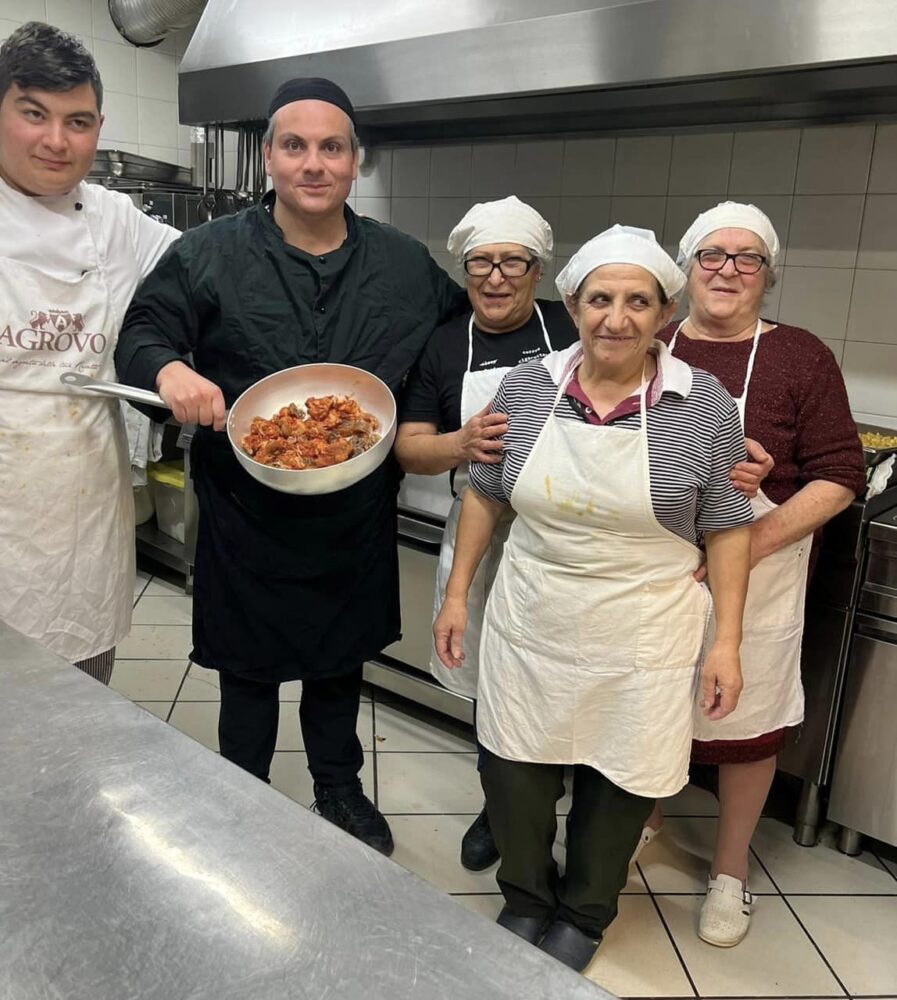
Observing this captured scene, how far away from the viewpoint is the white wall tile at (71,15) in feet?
11.8

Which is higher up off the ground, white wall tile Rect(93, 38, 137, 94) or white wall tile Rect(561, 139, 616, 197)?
white wall tile Rect(93, 38, 137, 94)

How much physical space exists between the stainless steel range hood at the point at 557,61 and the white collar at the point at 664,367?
59cm

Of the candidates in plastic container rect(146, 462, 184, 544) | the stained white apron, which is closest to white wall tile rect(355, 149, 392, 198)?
plastic container rect(146, 462, 184, 544)

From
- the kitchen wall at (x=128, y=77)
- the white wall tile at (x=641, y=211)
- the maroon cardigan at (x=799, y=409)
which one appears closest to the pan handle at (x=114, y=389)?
the maroon cardigan at (x=799, y=409)

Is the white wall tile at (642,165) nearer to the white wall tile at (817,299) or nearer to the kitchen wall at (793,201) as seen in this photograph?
the kitchen wall at (793,201)

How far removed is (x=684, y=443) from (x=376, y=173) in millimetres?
2174

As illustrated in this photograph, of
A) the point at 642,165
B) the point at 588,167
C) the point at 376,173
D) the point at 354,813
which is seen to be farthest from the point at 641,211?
the point at 354,813

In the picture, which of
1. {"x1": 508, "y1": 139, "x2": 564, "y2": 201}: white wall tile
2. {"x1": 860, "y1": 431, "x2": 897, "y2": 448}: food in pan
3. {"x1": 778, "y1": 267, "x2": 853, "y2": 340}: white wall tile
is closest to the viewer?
{"x1": 860, "y1": 431, "x2": 897, "y2": 448}: food in pan

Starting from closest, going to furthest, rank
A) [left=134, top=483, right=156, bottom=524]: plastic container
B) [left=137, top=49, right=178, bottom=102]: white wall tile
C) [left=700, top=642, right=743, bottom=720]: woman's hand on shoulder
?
[left=700, top=642, right=743, bottom=720]: woman's hand on shoulder → [left=134, top=483, right=156, bottom=524]: plastic container → [left=137, top=49, right=178, bottom=102]: white wall tile

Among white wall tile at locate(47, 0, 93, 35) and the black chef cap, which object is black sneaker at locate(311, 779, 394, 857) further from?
white wall tile at locate(47, 0, 93, 35)

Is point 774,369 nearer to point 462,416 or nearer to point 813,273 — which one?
point 462,416

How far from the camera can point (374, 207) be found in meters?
3.14

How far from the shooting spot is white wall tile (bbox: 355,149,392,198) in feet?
10.0

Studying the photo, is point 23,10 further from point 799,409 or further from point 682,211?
point 799,409
